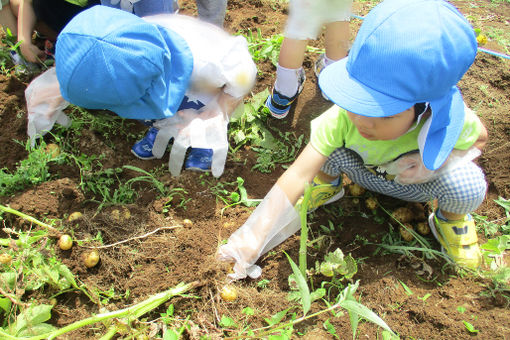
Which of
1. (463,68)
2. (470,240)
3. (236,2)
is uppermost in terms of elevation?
(463,68)

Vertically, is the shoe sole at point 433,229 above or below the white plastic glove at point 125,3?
below

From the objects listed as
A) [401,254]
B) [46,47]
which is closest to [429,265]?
[401,254]

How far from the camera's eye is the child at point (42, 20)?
226 centimetres

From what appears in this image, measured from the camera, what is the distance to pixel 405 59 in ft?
3.42

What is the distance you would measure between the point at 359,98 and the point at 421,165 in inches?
19.3

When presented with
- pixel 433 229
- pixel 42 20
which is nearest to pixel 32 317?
pixel 433 229

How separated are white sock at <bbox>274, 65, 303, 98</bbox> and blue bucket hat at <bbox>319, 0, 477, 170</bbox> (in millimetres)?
856

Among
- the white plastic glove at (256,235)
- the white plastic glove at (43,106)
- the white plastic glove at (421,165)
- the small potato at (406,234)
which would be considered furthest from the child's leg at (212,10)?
the small potato at (406,234)

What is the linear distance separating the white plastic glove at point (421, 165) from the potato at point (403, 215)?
0.26 meters

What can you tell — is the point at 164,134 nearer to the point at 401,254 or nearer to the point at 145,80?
the point at 145,80

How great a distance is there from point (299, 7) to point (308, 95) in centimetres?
65

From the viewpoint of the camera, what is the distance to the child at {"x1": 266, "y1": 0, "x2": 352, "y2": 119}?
185 centimetres

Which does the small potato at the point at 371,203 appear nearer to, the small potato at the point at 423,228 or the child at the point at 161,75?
the small potato at the point at 423,228

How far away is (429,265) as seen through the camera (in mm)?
1598
